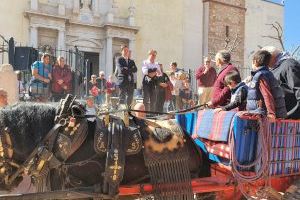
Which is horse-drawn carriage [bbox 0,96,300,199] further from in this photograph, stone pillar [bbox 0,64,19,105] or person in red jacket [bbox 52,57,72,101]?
person in red jacket [bbox 52,57,72,101]

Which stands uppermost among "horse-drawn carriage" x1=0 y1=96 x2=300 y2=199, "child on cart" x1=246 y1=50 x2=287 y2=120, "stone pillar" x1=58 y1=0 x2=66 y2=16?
"stone pillar" x1=58 y1=0 x2=66 y2=16

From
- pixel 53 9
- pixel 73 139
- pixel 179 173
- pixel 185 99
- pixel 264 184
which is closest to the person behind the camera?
pixel 73 139

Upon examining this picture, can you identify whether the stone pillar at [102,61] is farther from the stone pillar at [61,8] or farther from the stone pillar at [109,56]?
the stone pillar at [61,8]

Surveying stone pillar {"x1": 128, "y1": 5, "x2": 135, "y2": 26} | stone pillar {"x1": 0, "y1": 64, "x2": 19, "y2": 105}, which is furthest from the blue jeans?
stone pillar {"x1": 128, "y1": 5, "x2": 135, "y2": 26}

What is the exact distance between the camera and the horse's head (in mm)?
3355

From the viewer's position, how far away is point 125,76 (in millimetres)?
10555

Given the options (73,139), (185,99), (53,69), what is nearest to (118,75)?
(53,69)

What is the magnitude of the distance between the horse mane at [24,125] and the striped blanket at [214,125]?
1.54 m

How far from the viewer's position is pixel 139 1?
27.3 m

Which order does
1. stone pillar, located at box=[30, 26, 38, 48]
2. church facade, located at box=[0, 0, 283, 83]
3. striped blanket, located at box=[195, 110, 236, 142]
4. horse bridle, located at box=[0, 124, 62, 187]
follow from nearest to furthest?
horse bridle, located at box=[0, 124, 62, 187], striped blanket, located at box=[195, 110, 236, 142], stone pillar, located at box=[30, 26, 38, 48], church facade, located at box=[0, 0, 283, 83]

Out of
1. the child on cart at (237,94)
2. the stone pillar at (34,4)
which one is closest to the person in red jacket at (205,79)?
the child on cart at (237,94)

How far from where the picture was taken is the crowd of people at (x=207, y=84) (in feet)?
14.2

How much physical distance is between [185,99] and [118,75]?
13.9 feet

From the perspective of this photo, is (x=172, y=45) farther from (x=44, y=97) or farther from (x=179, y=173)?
(x=179, y=173)
